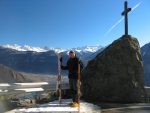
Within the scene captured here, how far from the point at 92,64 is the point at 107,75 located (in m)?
1.57

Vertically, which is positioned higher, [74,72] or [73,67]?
[73,67]

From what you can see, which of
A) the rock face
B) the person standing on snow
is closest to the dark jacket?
the person standing on snow

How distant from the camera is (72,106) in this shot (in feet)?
48.4

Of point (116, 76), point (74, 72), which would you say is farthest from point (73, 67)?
point (116, 76)

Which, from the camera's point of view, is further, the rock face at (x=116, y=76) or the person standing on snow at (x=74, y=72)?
the rock face at (x=116, y=76)

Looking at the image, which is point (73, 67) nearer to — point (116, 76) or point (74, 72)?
point (74, 72)

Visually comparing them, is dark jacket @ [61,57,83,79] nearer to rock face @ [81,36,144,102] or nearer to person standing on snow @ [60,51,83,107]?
person standing on snow @ [60,51,83,107]

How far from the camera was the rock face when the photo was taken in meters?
21.4

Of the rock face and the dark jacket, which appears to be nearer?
the dark jacket

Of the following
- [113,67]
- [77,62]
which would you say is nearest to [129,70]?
[113,67]

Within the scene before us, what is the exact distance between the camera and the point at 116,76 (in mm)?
21641

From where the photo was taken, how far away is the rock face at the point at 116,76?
2136cm

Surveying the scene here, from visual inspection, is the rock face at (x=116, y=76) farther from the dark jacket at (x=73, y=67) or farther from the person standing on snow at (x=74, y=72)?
the dark jacket at (x=73, y=67)

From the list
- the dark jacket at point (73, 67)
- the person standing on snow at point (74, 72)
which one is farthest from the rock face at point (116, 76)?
the dark jacket at point (73, 67)
